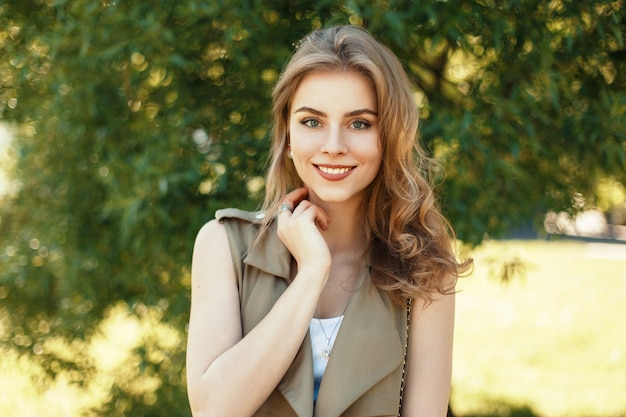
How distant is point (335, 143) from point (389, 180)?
291mm

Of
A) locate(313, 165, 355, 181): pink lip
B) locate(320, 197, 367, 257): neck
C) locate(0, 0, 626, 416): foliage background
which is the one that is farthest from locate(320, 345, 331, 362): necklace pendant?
locate(0, 0, 626, 416): foliage background

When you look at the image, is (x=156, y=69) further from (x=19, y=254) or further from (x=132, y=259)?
(x=19, y=254)

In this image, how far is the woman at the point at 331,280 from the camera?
2025 mm

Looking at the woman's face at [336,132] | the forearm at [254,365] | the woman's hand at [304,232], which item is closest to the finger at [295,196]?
the woman's hand at [304,232]

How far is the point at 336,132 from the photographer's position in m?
2.12

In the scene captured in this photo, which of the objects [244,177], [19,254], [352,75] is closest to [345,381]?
[352,75]

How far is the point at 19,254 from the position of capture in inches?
152

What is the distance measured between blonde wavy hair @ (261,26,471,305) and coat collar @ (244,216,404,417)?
8cm

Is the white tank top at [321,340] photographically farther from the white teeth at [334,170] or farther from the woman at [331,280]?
the white teeth at [334,170]

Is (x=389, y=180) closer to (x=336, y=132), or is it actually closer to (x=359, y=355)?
(x=336, y=132)

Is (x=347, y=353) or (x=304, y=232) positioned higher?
(x=304, y=232)

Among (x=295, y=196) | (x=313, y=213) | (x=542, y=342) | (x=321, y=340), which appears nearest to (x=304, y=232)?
(x=313, y=213)

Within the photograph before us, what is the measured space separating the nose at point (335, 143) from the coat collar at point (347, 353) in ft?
1.05

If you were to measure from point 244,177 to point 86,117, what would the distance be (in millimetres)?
725
